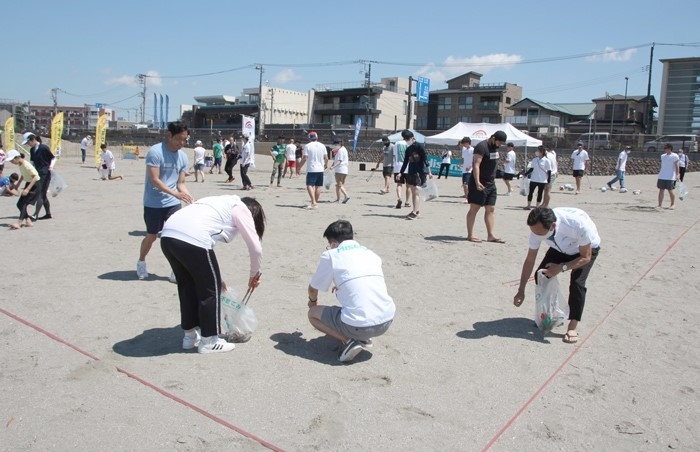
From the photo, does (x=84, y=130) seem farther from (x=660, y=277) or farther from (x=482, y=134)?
(x=660, y=277)

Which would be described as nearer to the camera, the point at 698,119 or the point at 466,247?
the point at 466,247

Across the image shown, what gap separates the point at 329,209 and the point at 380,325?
8.44 m

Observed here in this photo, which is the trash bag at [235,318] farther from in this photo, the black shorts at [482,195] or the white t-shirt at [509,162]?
the white t-shirt at [509,162]

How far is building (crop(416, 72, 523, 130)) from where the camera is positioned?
2429 inches

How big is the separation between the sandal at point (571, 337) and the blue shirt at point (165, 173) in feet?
14.1

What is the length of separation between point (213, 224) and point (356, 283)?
1.10m

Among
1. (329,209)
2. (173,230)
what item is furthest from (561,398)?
(329,209)

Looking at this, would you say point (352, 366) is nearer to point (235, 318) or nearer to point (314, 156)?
point (235, 318)

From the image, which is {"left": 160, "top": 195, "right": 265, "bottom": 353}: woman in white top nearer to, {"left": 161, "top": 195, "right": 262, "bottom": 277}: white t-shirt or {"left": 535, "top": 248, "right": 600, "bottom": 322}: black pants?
{"left": 161, "top": 195, "right": 262, "bottom": 277}: white t-shirt

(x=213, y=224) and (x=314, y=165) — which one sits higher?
(x=314, y=165)

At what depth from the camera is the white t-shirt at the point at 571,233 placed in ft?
13.9

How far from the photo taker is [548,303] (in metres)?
4.57

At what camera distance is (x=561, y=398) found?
352 cm

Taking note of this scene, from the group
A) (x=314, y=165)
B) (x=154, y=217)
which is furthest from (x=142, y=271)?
(x=314, y=165)
